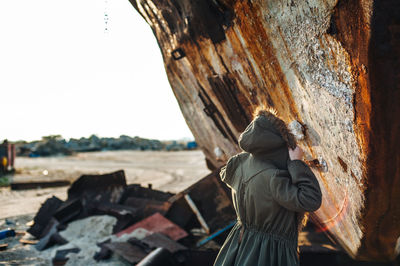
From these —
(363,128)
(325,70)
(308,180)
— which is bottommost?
(308,180)

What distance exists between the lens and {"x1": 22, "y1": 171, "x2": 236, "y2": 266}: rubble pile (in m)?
4.22

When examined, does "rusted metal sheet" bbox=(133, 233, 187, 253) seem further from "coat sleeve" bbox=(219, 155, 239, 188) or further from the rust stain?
the rust stain

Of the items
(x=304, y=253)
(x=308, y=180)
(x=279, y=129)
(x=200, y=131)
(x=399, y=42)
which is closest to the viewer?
(x=399, y=42)

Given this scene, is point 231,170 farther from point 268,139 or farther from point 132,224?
point 132,224

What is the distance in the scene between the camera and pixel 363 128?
1.83 m

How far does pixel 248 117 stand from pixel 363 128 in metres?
2.09

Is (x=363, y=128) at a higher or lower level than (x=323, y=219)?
higher

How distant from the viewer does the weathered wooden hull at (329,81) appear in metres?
1.62

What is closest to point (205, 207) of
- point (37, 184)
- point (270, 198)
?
point (270, 198)

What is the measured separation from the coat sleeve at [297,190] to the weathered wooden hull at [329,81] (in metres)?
0.44

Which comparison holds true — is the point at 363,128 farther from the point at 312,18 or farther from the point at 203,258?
the point at 203,258

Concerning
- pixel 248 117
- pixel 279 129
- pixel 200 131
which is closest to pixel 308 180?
pixel 279 129

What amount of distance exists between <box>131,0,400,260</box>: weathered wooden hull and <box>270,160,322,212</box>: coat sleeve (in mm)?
440

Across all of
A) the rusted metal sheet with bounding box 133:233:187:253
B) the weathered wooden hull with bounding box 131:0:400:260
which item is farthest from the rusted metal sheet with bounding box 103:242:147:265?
the weathered wooden hull with bounding box 131:0:400:260
